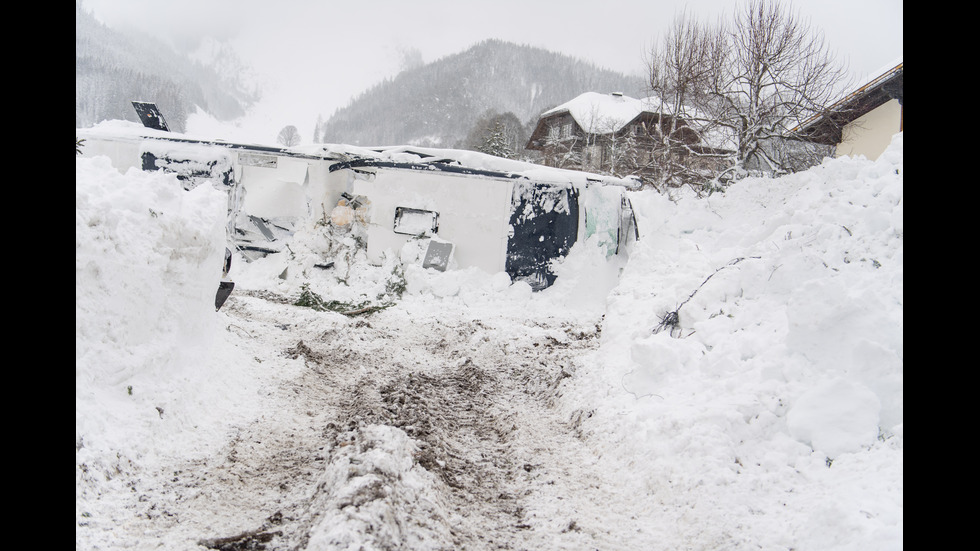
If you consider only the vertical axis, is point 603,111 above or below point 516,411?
above

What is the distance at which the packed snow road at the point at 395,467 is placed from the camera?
8.20 ft

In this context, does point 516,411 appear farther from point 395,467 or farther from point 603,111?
point 603,111

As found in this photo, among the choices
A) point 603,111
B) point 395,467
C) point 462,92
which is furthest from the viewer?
point 462,92

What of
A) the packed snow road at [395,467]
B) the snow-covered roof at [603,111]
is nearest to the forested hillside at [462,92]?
the snow-covered roof at [603,111]

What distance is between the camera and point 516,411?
4504mm

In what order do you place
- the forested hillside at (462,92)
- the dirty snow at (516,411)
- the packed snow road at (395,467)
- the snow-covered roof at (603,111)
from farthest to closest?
the forested hillside at (462,92), the snow-covered roof at (603,111), the dirty snow at (516,411), the packed snow road at (395,467)

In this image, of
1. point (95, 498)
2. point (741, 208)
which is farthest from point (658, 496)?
point (741, 208)

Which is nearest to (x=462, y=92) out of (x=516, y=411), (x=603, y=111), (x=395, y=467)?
(x=603, y=111)

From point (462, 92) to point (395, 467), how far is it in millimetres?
96294

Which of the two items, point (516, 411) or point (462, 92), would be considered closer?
point (516, 411)

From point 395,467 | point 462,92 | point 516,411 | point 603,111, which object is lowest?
point 516,411

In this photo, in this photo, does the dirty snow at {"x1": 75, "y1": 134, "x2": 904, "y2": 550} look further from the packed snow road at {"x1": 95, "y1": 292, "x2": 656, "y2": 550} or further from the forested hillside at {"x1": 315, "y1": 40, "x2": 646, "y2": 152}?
the forested hillside at {"x1": 315, "y1": 40, "x2": 646, "y2": 152}

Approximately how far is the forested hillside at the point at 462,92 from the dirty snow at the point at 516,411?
73.1 metres

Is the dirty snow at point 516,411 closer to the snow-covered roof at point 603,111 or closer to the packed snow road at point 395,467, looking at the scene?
the packed snow road at point 395,467
